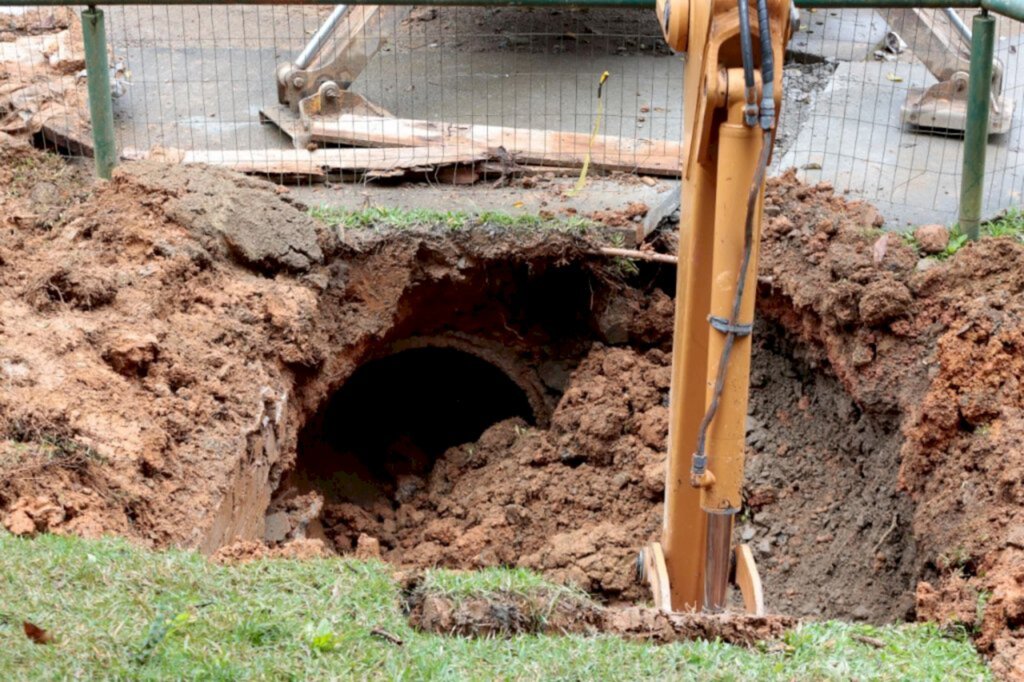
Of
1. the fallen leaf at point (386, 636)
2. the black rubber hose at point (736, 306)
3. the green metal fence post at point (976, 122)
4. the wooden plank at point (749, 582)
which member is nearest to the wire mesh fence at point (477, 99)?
the green metal fence post at point (976, 122)

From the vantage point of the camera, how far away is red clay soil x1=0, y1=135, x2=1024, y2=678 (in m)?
5.11

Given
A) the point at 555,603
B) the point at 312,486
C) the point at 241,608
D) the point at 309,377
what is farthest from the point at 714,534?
the point at 312,486

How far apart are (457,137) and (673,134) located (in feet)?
4.89

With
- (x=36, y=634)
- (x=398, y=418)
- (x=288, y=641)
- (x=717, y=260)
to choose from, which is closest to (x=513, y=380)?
(x=398, y=418)

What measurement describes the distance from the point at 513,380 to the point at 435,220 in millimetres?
1226

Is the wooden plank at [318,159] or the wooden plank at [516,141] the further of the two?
the wooden plank at [516,141]

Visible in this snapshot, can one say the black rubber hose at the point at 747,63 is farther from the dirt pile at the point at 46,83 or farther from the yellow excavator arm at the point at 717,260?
the dirt pile at the point at 46,83

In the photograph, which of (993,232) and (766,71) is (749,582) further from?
(993,232)

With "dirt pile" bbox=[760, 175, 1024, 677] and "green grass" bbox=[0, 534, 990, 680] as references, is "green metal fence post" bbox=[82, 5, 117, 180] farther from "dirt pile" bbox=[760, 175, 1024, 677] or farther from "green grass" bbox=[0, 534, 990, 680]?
"dirt pile" bbox=[760, 175, 1024, 677]

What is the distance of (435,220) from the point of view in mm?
7305

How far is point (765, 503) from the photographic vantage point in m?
6.38

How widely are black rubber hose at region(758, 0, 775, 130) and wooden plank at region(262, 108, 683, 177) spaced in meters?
3.86

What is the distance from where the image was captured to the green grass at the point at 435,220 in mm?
7227

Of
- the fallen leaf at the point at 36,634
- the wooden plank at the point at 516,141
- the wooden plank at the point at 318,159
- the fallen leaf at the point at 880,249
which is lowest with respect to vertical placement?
the fallen leaf at the point at 36,634
